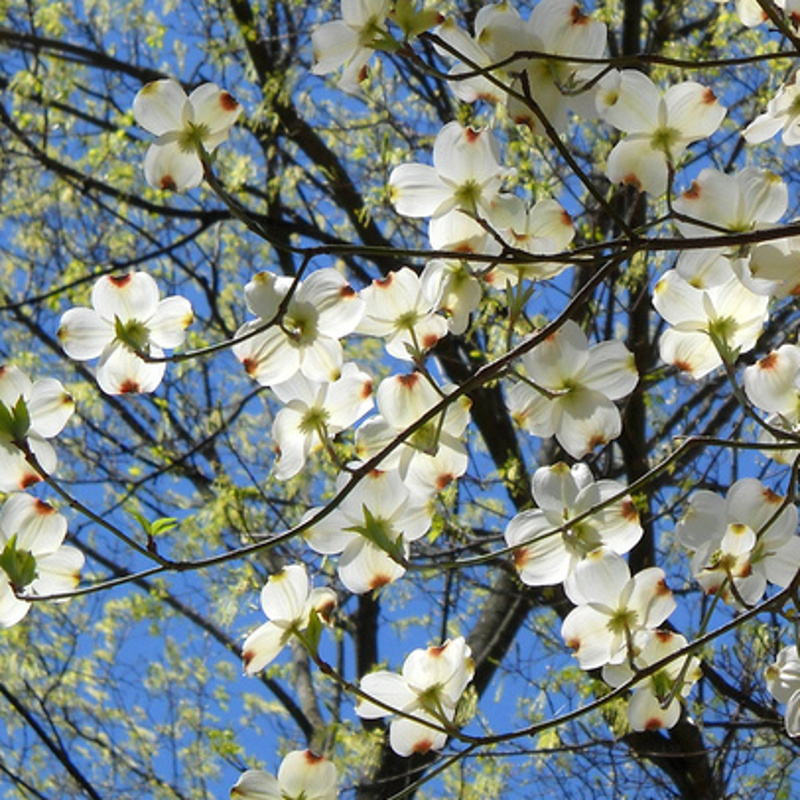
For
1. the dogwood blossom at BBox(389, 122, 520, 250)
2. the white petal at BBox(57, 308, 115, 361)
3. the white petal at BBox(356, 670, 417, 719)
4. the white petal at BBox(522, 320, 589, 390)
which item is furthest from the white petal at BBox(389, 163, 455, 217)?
the white petal at BBox(356, 670, 417, 719)

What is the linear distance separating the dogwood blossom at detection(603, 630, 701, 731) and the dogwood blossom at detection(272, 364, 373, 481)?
0.27m

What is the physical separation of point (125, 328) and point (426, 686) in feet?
1.09

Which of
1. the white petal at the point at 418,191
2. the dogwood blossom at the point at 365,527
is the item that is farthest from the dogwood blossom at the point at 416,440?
the white petal at the point at 418,191

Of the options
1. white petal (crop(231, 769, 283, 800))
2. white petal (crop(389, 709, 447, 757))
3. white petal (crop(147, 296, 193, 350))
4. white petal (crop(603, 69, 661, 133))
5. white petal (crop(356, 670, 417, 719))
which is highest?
white petal (crop(603, 69, 661, 133))

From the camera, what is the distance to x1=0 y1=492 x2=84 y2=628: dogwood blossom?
873 mm

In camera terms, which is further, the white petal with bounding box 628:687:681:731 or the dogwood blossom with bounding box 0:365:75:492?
the white petal with bounding box 628:687:681:731

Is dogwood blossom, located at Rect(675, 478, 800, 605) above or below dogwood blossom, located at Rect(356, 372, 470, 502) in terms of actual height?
below

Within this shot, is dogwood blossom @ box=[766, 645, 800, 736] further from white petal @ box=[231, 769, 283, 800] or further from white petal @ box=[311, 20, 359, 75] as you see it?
white petal @ box=[311, 20, 359, 75]

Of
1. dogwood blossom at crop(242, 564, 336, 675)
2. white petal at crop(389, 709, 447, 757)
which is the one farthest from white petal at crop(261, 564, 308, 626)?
white petal at crop(389, 709, 447, 757)

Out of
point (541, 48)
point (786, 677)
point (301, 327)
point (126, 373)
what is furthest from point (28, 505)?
A: point (786, 677)

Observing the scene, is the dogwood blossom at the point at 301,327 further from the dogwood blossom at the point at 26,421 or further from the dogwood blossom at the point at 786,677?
the dogwood blossom at the point at 786,677

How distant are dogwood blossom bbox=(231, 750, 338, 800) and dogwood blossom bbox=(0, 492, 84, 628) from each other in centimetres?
19

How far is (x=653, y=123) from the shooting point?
0.93 metres

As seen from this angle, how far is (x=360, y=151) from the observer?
3.24 meters
